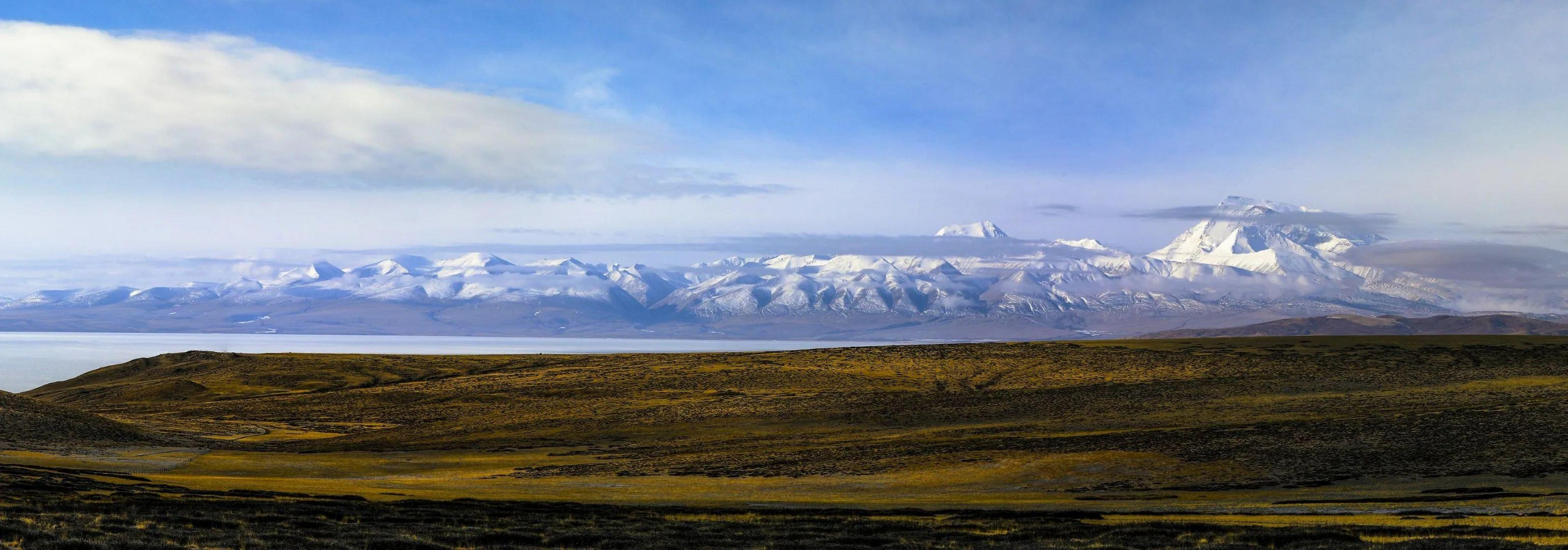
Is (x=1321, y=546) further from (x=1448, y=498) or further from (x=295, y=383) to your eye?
(x=295, y=383)

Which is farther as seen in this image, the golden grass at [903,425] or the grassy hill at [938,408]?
the grassy hill at [938,408]

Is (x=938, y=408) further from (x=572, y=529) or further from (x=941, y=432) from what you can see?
(x=572, y=529)

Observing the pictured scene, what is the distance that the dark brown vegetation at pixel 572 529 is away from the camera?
76.0 feet

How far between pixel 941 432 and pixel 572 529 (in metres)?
43.9

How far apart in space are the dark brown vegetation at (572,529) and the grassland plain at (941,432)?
1.34 meters

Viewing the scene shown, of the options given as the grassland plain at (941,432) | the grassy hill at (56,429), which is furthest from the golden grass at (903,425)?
the grassy hill at (56,429)

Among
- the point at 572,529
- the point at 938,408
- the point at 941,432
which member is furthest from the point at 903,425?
the point at 572,529

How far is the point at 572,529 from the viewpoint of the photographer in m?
27.8

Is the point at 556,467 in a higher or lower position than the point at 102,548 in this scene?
lower

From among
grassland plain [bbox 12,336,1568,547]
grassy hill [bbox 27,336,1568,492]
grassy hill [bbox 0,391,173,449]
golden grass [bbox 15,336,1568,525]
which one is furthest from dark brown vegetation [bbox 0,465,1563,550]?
grassy hill [bbox 0,391,173,449]

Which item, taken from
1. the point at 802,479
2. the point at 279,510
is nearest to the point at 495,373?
the point at 802,479

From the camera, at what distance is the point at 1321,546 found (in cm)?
2298

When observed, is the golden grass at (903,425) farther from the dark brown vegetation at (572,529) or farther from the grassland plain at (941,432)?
the dark brown vegetation at (572,529)

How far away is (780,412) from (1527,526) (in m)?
65.4
